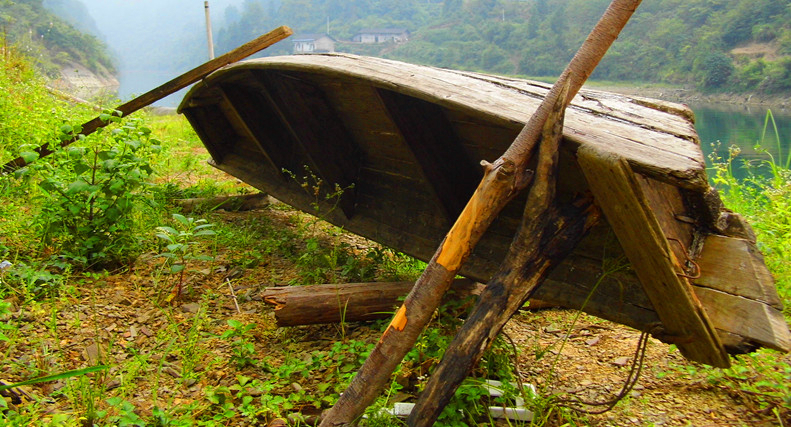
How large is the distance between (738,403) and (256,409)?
6.86ft

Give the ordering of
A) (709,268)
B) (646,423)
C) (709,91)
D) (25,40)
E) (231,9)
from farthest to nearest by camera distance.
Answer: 1. (231,9)
2. (709,91)
3. (25,40)
4. (646,423)
5. (709,268)

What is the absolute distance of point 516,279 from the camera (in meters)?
1.93

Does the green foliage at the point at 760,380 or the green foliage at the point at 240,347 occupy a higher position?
the green foliage at the point at 760,380

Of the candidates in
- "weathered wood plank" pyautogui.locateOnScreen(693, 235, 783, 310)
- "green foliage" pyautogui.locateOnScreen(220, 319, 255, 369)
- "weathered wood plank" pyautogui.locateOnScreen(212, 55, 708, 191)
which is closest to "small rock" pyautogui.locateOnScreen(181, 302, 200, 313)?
"green foliage" pyautogui.locateOnScreen(220, 319, 255, 369)

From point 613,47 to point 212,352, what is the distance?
24272 mm

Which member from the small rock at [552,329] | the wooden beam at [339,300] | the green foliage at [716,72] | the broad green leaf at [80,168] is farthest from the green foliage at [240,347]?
the green foliage at [716,72]

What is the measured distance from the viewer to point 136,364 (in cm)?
251

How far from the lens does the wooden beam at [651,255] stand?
66.4 inches

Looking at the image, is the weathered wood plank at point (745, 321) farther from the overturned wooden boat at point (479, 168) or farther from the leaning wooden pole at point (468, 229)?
the leaning wooden pole at point (468, 229)

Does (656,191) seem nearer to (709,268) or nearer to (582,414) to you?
(709,268)

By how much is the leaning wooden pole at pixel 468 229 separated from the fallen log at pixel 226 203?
3355 mm

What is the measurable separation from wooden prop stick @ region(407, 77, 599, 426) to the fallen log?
3.53 meters

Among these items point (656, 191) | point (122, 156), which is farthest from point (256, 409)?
point (122, 156)

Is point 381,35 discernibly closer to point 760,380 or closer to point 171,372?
point 171,372
